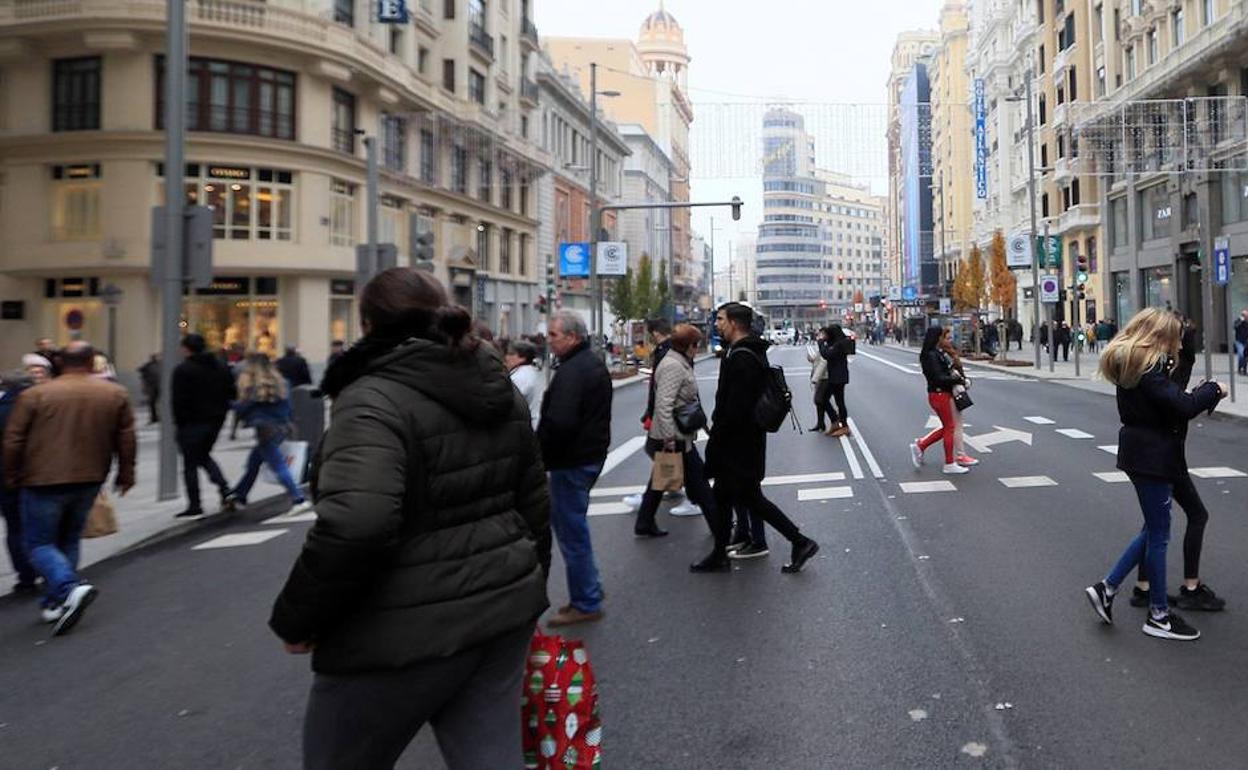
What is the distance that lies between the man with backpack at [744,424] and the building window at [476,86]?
35.7 meters

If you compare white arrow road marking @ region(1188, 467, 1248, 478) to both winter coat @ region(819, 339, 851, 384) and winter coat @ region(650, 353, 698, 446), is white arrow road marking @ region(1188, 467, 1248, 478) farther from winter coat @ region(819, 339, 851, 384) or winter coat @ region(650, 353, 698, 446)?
winter coat @ region(650, 353, 698, 446)

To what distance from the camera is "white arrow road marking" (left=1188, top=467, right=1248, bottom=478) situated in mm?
10047

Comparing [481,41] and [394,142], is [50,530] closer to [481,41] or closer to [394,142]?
[394,142]

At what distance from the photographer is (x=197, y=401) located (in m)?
9.24

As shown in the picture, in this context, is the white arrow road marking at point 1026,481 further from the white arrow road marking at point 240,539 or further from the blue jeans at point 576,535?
the white arrow road marking at point 240,539

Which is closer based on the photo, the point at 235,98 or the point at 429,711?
the point at 429,711

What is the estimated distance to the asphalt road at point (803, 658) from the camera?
378 centimetres

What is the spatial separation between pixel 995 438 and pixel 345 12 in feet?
83.8

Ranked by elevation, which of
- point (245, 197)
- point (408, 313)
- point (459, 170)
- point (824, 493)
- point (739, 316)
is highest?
point (459, 170)

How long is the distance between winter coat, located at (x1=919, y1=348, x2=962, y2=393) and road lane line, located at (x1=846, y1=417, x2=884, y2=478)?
112 centimetres

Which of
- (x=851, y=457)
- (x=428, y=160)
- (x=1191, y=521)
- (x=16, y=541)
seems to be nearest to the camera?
(x=1191, y=521)

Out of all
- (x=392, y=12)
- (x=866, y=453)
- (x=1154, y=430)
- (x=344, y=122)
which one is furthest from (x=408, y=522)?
(x=344, y=122)

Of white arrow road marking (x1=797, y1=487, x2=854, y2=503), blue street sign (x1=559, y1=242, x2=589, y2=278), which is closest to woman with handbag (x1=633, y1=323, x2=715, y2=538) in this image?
white arrow road marking (x1=797, y1=487, x2=854, y2=503)

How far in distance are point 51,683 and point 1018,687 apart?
15.3 ft
